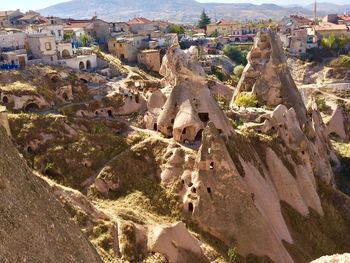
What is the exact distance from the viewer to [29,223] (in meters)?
17.8

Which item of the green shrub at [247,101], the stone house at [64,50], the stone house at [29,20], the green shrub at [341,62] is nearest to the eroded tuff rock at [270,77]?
the green shrub at [247,101]

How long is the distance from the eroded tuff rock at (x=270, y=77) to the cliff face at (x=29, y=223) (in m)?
40.6

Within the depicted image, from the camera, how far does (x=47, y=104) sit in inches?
2067

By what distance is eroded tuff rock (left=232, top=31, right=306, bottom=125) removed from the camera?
194 ft

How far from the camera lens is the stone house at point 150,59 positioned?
→ 88125 millimetres

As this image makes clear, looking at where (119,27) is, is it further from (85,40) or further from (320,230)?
(320,230)

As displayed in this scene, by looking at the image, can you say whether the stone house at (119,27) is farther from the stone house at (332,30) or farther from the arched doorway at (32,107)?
the arched doorway at (32,107)

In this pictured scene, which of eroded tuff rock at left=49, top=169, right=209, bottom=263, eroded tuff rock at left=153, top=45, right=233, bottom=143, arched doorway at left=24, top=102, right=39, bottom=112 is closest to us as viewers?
eroded tuff rock at left=49, top=169, right=209, bottom=263

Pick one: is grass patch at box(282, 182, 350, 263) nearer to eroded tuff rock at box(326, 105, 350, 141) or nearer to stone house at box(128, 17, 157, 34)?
eroded tuff rock at box(326, 105, 350, 141)

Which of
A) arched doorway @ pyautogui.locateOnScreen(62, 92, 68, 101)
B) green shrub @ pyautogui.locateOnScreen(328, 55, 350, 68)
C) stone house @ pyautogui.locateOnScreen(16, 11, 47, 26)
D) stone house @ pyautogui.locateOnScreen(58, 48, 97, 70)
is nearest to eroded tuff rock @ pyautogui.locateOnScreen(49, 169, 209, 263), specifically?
arched doorway @ pyautogui.locateOnScreen(62, 92, 68, 101)

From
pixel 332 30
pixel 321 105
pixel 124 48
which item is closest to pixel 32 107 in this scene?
pixel 124 48

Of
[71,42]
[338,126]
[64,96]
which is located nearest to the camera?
[64,96]

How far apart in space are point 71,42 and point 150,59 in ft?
51.1

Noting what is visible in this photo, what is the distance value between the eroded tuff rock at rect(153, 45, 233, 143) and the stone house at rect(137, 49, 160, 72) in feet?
130
